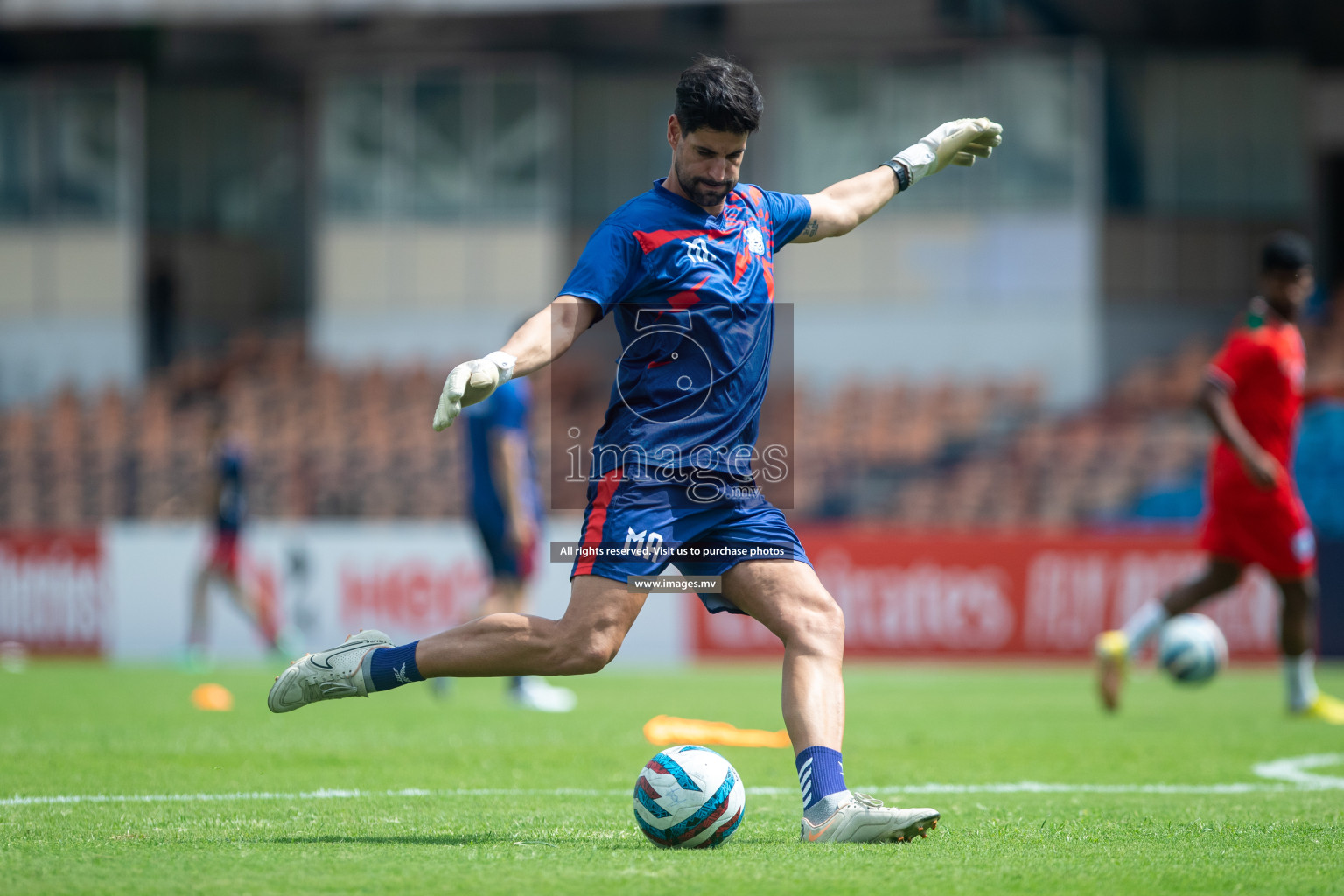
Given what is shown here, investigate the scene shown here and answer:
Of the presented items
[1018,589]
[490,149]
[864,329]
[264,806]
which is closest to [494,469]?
[264,806]

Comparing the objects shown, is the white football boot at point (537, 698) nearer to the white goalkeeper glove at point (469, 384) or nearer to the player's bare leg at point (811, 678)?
the player's bare leg at point (811, 678)

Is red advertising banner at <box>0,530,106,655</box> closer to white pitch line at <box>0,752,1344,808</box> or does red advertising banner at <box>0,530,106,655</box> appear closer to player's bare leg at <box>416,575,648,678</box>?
white pitch line at <box>0,752,1344,808</box>

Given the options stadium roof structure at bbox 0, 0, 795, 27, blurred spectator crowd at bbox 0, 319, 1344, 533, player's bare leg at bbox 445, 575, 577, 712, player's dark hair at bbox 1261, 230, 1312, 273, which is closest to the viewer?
player's dark hair at bbox 1261, 230, 1312, 273

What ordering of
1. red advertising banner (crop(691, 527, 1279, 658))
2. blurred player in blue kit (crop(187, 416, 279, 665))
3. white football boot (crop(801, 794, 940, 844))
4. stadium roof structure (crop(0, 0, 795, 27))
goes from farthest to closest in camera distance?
stadium roof structure (crop(0, 0, 795, 27))
red advertising banner (crop(691, 527, 1279, 658))
blurred player in blue kit (crop(187, 416, 279, 665))
white football boot (crop(801, 794, 940, 844))

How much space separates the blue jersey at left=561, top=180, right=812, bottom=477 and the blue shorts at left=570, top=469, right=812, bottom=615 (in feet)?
0.24

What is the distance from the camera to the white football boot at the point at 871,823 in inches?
186

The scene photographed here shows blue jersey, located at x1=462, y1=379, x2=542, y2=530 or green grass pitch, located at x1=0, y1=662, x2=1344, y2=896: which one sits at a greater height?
blue jersey, located at x1=462, y1=379, x2=542, y2=530

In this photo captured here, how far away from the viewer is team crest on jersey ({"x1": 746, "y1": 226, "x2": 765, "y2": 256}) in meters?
5.23

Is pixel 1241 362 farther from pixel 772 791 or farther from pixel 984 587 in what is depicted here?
pixel 984 587

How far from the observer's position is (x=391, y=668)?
→ 5184 mm

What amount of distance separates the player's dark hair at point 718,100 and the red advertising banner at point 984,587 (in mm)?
11356

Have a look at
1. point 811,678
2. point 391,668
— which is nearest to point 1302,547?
point 811,678

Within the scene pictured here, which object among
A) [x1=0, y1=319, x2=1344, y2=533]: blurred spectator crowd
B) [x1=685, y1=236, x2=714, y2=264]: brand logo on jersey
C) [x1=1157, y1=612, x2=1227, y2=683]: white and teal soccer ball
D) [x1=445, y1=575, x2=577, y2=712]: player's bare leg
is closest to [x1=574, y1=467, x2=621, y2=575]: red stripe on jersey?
[x1=685, y1=236, x2=714, y2=264]: brand logo on jersey

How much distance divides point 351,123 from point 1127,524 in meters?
18.3
